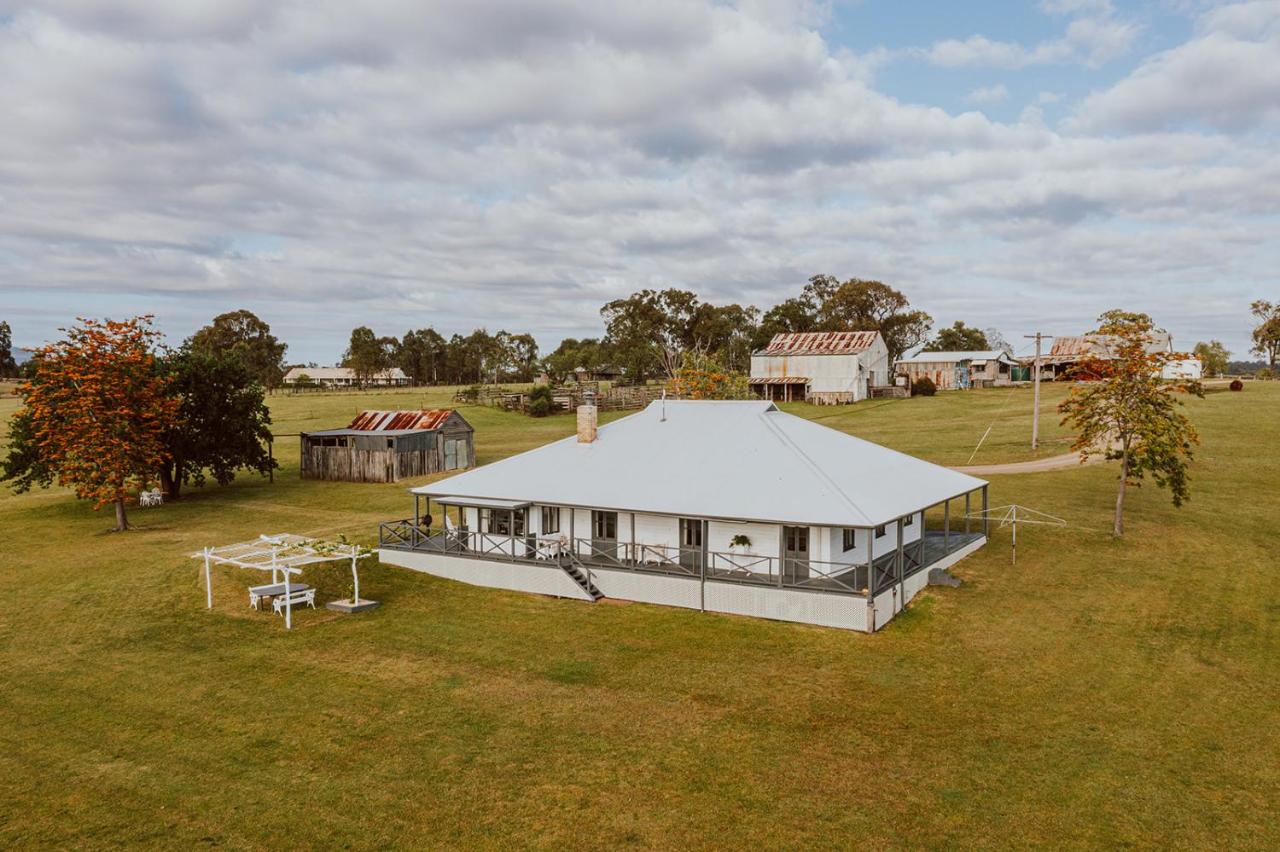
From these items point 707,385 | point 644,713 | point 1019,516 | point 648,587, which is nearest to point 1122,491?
point 1019,516

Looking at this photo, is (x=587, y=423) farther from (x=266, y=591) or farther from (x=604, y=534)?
(x=266, y=591)

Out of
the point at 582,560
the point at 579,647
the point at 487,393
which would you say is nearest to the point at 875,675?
the point at 579,647

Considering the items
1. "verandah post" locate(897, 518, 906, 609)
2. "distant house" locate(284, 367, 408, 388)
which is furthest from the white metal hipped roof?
"distant house" locate(284, 367, 408, 388)

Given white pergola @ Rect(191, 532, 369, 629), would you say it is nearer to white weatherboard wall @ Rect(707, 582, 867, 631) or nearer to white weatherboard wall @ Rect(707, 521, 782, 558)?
white weatherboard wall @ Rect(707, 582, 867, 631)

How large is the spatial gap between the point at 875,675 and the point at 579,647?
25.7 ft

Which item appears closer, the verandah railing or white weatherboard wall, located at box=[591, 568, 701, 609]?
the verandah railing

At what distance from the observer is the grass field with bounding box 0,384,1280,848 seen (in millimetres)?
13680

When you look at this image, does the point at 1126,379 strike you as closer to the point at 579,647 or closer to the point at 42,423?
the point at 579,647

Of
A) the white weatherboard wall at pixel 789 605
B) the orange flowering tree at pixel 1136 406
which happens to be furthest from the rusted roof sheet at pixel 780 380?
the white weatherboard wall at pixel 789 605

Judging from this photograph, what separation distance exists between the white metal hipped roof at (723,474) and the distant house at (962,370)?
75358 mm

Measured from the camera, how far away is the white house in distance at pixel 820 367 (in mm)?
87625

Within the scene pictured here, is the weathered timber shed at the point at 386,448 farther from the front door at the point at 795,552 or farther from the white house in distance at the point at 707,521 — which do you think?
the front door at the point at 795,552

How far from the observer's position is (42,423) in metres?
37.2

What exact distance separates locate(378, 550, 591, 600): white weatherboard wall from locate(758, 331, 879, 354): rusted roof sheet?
66557 millimetres
